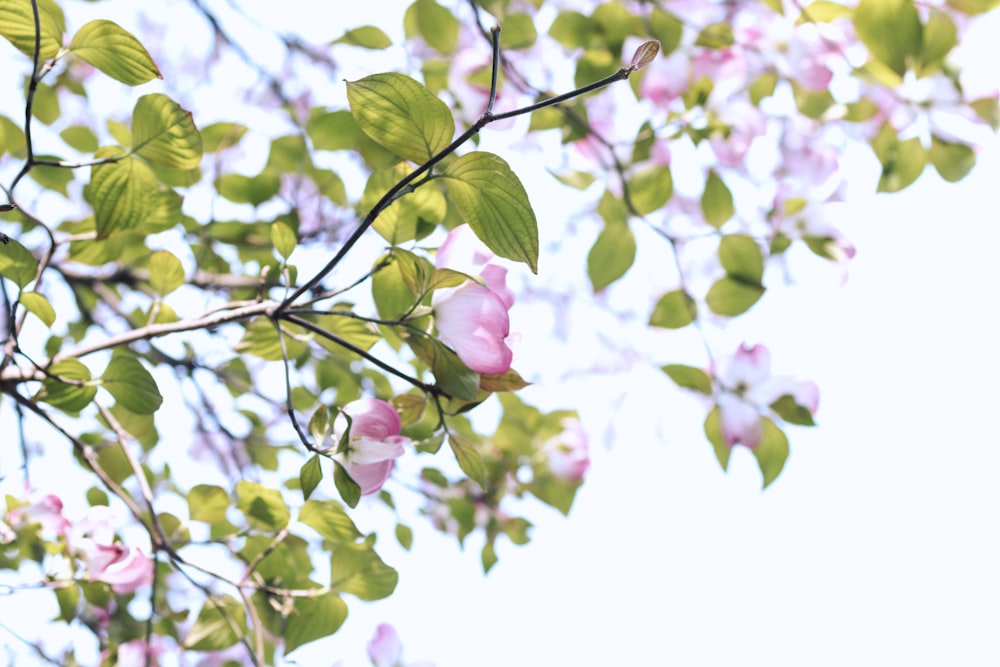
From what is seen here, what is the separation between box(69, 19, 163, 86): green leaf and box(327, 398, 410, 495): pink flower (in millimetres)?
237

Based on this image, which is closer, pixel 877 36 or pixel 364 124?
pixel 364 124

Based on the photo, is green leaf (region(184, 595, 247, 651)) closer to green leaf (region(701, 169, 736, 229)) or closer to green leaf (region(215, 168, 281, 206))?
green leaf (region(215, 168, 281, 206))

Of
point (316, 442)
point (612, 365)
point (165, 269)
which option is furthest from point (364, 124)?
point (612, 365)

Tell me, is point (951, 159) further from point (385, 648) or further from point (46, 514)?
point (46, 514)

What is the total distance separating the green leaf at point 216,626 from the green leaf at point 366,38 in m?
0.56

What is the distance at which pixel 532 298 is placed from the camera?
95.6 inches

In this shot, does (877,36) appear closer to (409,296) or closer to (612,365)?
(409,296)

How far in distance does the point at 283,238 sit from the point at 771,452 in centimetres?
51

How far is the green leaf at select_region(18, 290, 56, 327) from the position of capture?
496mm

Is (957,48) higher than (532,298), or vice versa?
(957,48)

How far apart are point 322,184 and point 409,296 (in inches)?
16.3

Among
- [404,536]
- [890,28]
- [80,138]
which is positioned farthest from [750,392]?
→ [80,138]

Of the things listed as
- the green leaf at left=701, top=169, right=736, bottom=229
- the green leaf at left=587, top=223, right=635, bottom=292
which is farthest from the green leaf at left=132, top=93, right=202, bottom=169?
the green leaf at left=701, top=169, right=736, bottom=229

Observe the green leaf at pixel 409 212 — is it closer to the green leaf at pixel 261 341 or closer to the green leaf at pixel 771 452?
the green leaf at pixel 261 341
